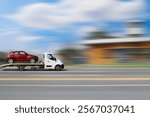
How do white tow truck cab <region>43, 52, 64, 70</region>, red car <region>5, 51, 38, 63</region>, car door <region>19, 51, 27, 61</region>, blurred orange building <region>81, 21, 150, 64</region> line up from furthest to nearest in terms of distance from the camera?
blurred orange building <region>81, 21, 150, 64</region> < white tow truck cab <region>43, 52, 64, 70</region> < red car <region>5, 51, 38, 63</region> < car door <region>19, 51, 27, 61</region>

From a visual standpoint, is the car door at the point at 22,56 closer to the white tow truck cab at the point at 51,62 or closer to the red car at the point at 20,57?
the red car at the point at 20,57

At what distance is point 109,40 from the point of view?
2183 centimetres

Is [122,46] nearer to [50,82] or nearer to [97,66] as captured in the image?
[97,66]

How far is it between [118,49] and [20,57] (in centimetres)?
736

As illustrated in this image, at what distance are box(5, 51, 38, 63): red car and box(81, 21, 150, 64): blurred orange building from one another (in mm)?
3449

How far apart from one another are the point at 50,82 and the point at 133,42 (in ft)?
37.2

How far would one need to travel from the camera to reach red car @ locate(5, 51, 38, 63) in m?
14.9

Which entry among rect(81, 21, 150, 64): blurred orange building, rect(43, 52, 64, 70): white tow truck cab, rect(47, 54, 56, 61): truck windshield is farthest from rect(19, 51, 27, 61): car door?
rect(81, 21, 150, 64): blurred orange building

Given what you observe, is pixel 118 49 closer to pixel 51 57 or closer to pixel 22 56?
pixel 51 57

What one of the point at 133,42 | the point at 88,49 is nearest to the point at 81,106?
the point at 88,49

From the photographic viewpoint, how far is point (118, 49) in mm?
21609

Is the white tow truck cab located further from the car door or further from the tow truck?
the car door

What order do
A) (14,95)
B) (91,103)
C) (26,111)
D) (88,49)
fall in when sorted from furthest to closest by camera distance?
(88,49) → (14,95) → (91,103) → (26,111)

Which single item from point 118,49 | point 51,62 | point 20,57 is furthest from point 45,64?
point 118,49
